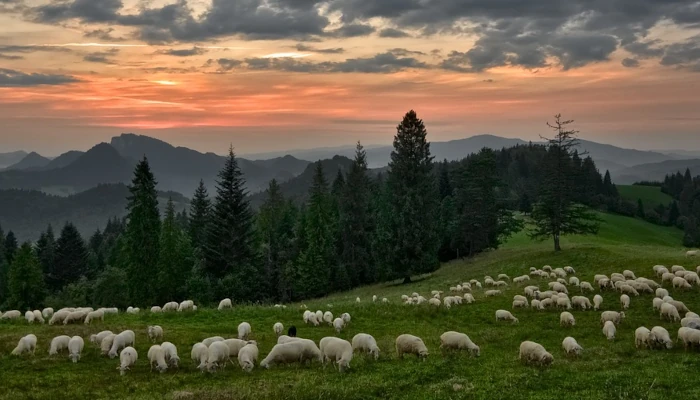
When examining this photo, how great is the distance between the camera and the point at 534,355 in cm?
1727

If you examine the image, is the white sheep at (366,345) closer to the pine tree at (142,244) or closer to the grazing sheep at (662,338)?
the grazing sheep at (662,338)

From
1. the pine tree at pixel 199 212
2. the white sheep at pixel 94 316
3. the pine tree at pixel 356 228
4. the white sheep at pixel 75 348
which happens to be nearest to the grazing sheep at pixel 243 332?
the white sheep at pixel 75 348

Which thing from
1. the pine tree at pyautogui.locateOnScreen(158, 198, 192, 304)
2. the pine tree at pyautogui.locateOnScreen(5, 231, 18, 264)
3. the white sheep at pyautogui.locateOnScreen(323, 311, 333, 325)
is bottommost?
the pine tree at pyautogui.locateOnScreen(5, 231, 18, 264)

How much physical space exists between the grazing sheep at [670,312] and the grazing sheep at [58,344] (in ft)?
90.3

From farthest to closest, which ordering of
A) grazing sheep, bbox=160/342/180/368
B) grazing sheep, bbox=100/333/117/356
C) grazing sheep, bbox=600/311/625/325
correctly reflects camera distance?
grazing sheep, bbox=600/311/625/325
grazing sheep, bbox=100/333/117/356
grazing sheep, bbox=160/342/180/368

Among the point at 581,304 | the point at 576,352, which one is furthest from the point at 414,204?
the point at 576,352

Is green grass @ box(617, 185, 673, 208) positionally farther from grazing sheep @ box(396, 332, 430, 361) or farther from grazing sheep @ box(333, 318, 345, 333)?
grazing sheep @ box(396, 332, 430, 361)

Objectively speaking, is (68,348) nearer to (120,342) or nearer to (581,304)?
(120,342)

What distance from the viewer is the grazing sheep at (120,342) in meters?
19.4

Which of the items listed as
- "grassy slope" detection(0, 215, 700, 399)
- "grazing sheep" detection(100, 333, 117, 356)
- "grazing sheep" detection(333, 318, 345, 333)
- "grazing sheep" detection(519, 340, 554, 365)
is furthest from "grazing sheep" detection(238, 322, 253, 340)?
"grazing sheep" detection(519, 340, 554, 365)

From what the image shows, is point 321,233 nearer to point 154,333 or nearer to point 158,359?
point 154,333

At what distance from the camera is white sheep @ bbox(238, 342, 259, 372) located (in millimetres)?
17328

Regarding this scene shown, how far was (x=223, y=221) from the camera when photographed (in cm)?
6022

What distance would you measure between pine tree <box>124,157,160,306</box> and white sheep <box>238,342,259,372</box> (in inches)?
1802
